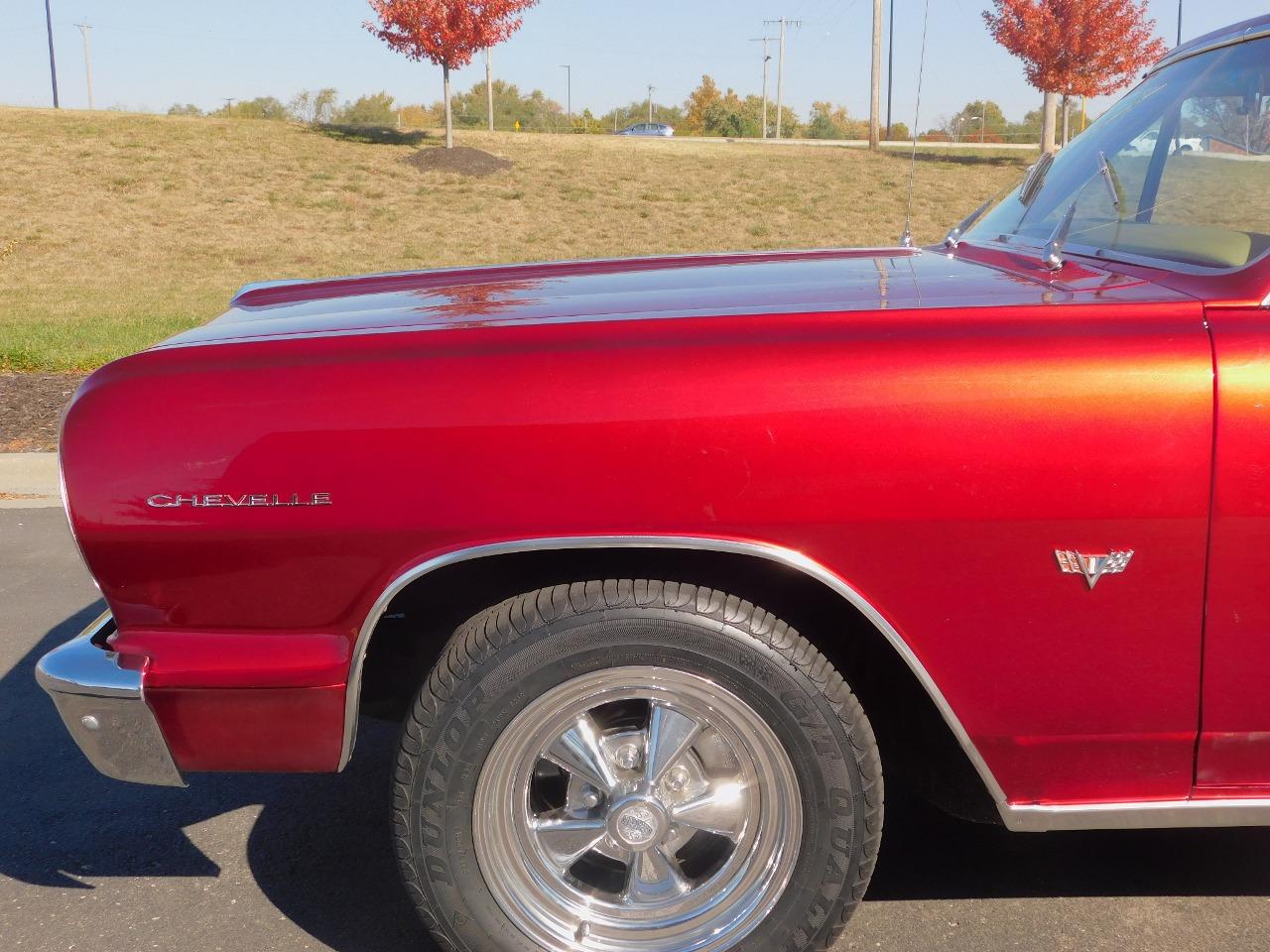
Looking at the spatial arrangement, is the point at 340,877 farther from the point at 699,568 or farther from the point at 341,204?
the point at 341,204

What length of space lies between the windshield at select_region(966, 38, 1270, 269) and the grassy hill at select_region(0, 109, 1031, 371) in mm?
11809

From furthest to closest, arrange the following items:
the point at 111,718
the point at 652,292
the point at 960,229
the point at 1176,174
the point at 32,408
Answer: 1. the point at 32,408
2. the point at 960,229
3. the point at 1176,174
4. the point at 652,292
5. the point at 111,718

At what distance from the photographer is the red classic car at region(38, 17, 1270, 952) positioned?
→ 6.89 ft

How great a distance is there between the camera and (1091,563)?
2.12 m

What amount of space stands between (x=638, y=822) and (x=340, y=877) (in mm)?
936

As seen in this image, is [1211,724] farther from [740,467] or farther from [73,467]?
[73,467]

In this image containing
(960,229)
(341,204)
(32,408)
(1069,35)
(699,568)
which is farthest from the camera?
(341,204)

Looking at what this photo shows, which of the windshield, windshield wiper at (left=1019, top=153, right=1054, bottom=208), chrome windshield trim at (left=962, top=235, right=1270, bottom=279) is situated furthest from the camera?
windshield wiper at (left=1019, top=153, right=1054, bottom=208)

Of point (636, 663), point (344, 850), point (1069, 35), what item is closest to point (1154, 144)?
point (636, 663)

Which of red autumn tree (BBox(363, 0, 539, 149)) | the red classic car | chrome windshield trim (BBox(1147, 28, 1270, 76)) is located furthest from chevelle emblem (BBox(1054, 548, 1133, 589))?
red autumn tree (BBox(363, 0, 539, 149))

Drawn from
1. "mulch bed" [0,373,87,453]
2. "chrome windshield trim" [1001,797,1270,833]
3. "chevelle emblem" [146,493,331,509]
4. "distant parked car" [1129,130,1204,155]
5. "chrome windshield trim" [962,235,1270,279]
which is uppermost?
"distant parked car" [1129,130,1204,155]

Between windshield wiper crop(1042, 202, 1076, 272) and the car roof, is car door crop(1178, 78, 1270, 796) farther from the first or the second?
the car roof

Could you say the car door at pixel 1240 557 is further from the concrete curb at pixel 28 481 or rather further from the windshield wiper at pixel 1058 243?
the concrete curb at pixel 28 481

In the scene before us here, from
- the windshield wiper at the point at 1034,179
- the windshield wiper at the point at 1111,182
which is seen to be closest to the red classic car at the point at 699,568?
the windshield wiper at the point at 1111,182
